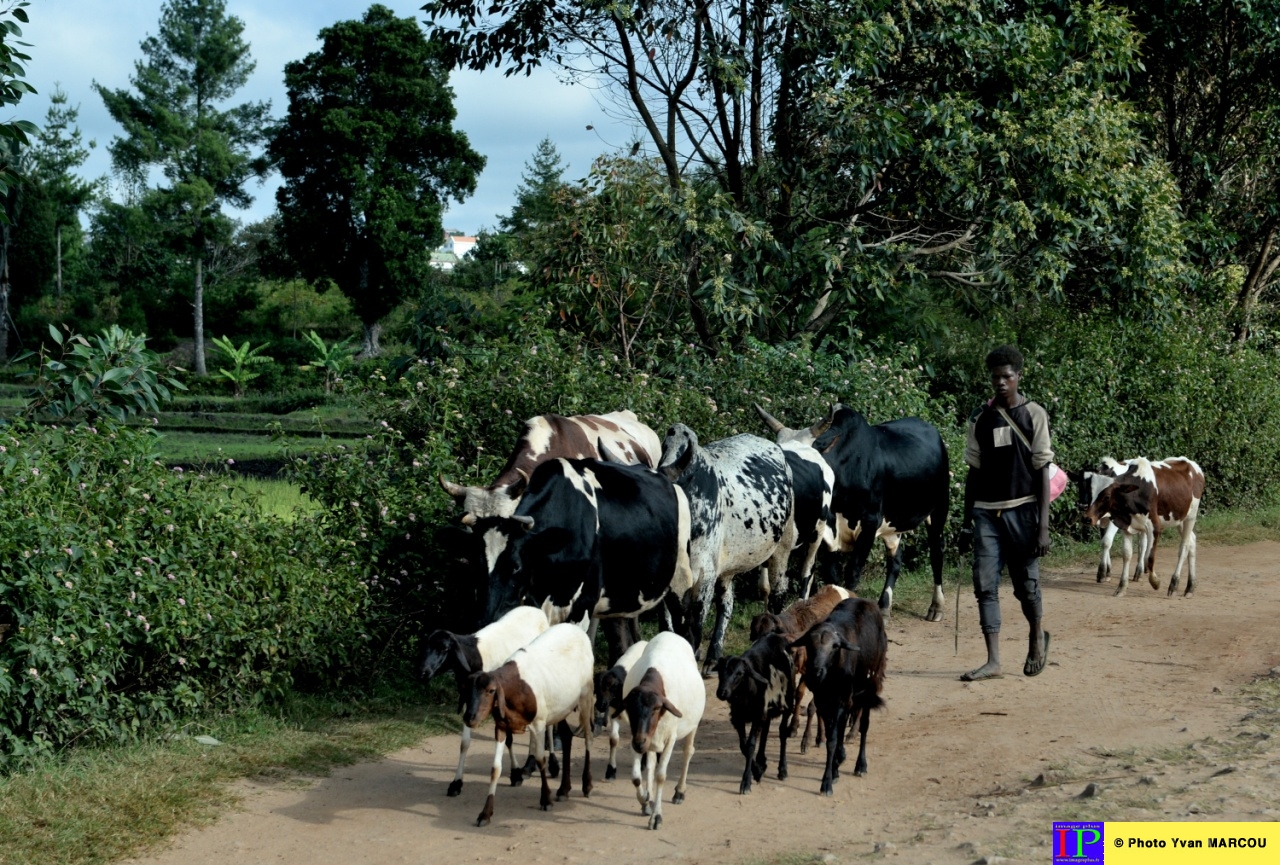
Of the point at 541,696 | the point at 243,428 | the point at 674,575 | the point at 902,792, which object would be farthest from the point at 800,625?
the point at 243,428

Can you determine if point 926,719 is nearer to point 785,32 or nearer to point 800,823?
point 800,823

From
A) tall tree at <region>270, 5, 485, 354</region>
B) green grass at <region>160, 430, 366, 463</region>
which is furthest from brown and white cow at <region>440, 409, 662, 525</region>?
tall tree at <region>270, 5, 485, 354</region>

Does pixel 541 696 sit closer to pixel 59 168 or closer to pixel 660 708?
pixel 660 708

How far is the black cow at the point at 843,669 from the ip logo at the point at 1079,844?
4.23 ft

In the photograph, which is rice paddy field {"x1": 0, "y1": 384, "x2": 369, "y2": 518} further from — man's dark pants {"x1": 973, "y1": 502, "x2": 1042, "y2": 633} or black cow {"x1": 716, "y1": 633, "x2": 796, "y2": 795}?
black cow {"x1": 716, "y1": 633, "x2": 796, "y2": 795}

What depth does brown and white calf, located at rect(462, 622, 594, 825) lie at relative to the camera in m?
5.68

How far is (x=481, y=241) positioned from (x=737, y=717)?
48.0 metres

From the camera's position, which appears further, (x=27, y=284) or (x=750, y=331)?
(x=27, y=284)

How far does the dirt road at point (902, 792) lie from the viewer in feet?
17.7

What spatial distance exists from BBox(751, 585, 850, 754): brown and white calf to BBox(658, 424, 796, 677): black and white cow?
899 mm

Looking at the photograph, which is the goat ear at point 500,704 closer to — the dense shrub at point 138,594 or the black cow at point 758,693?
the black cow at point 758,693

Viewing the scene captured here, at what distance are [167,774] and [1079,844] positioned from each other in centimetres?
408

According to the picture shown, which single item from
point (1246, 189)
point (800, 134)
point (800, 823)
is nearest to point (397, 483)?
point (800, 823)

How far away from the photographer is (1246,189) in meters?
20.5
